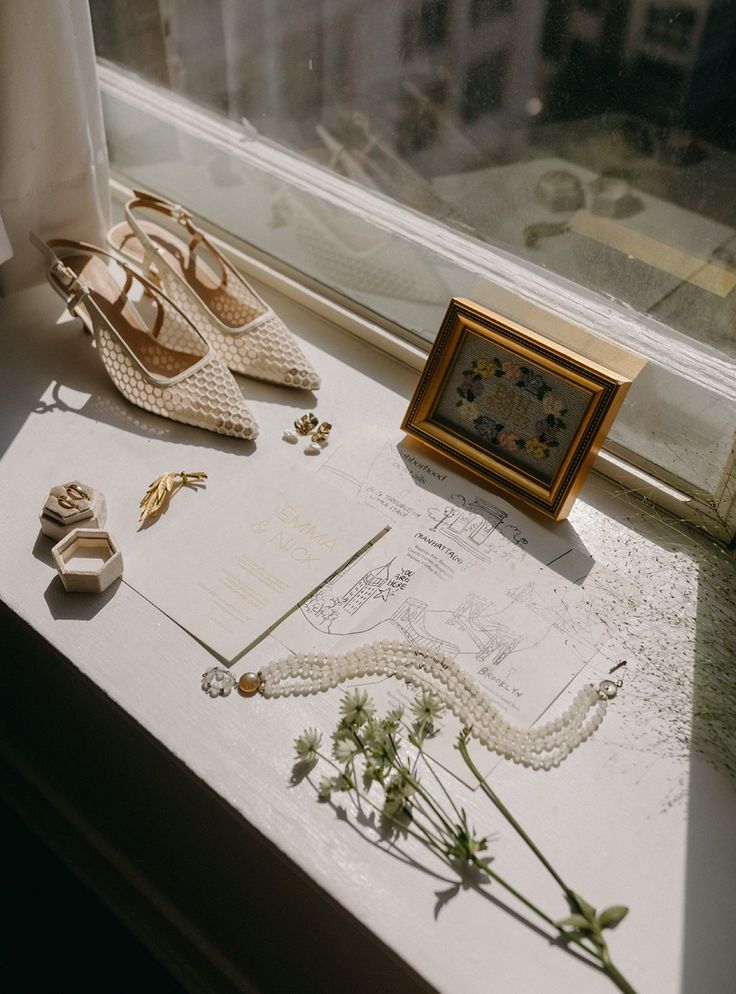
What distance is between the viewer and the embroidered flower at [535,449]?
0.90 metres

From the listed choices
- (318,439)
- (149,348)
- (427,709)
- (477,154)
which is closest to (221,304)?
(149,348)

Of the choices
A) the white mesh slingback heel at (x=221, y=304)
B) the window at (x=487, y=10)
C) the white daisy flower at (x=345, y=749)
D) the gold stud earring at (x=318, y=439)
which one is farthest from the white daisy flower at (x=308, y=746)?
the window at (x=487, y=10)

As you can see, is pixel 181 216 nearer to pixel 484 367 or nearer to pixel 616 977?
pixel 484 367

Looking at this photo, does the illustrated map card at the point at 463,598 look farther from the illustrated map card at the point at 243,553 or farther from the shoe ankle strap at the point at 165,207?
the shoe ankle strap at the point at 165,207

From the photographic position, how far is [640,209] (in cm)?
87

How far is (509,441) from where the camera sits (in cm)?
92

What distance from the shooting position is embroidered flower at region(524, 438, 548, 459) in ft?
2.97

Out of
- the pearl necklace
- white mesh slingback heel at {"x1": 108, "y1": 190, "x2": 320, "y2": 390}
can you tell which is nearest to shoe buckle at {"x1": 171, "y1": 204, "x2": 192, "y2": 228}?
white mesh slingback heel at {"x1": 108, "y1": 190, "x2": 320, "y2": 390}

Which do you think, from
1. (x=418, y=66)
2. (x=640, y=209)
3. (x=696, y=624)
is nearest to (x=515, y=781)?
(x=696, y=624)

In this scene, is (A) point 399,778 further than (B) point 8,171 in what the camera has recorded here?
No

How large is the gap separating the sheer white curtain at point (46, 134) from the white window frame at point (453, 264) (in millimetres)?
176

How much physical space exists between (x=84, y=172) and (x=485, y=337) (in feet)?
1.75

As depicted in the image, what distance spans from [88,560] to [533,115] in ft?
2.03

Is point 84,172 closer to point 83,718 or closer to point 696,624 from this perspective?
point 83,718
